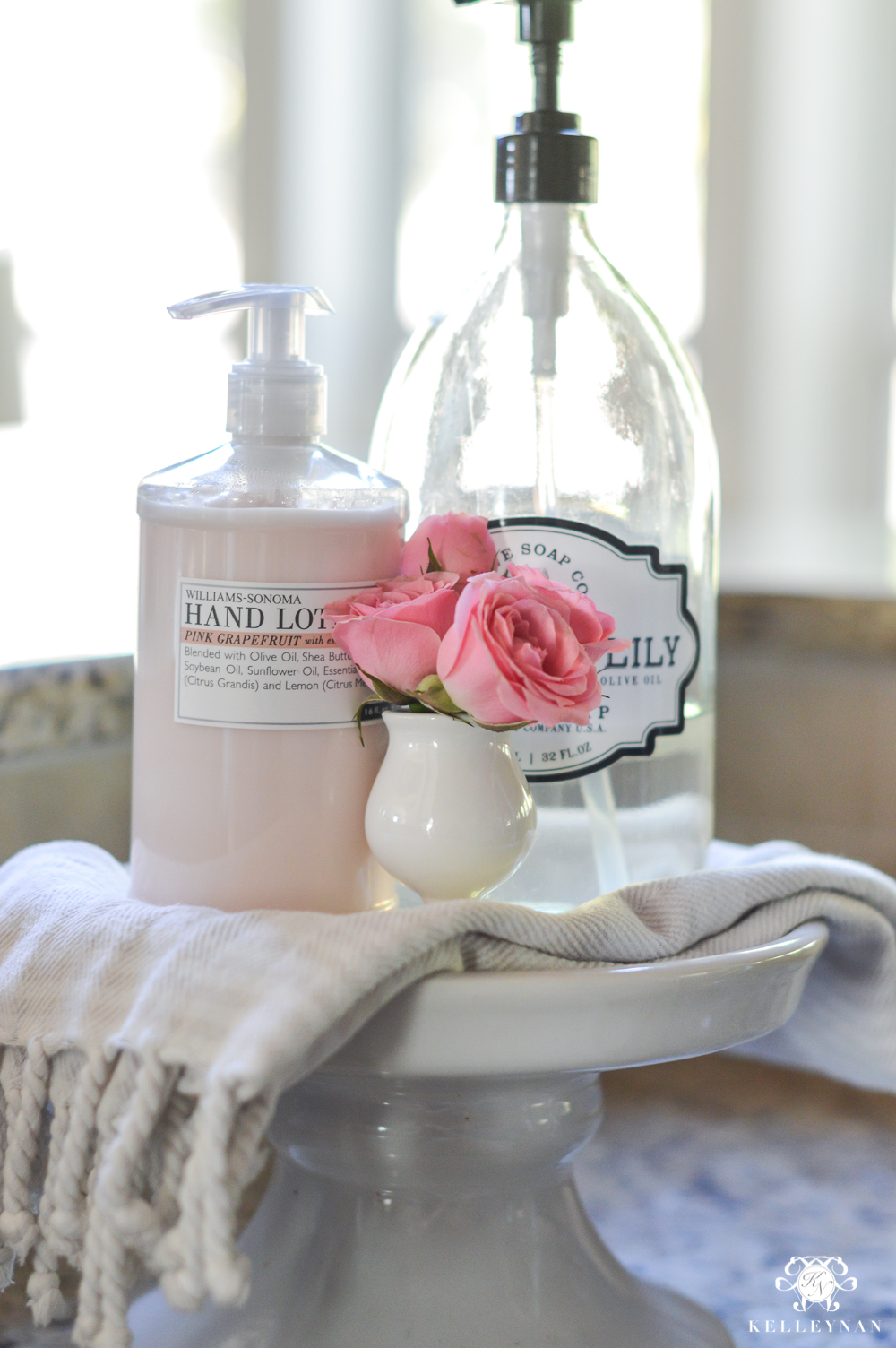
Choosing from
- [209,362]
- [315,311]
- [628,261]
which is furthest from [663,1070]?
[209,362]

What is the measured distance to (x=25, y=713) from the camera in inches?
22.2

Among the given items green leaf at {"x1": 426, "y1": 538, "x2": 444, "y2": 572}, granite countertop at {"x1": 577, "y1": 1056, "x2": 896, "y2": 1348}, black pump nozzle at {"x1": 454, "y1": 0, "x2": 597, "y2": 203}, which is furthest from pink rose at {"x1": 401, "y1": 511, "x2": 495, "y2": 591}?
granite countertop at {"x1": 577, "y1": 1056, "x2": 896, "y2": 1348}

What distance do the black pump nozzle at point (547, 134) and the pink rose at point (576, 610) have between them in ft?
0.42

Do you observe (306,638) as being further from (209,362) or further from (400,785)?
(209,362)

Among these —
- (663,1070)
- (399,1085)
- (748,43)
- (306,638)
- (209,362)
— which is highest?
(748,43)

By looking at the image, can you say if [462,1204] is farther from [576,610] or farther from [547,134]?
[547,134]

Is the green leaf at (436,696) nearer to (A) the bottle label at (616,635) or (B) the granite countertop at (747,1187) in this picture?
(A) the bottle label at (616,635)

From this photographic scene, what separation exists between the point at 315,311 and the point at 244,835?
0.45 ft

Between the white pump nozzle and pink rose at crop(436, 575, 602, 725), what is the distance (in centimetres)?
7

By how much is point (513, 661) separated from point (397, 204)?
1391 mm

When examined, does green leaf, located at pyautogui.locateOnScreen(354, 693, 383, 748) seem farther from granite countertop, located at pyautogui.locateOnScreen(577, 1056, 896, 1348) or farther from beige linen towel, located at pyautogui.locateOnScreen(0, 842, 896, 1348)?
granite countertop, located at pyautogui.locateOnScreen(577, 1056, 896, 1348)

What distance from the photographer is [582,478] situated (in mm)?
371

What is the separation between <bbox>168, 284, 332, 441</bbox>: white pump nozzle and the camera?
32cm

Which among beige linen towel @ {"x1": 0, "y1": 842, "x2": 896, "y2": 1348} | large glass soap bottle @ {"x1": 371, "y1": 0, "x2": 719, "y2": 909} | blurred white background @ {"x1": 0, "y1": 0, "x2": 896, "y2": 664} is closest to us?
beige linen towel @ {"x1": 0, "y1": 842, "x2": 896, "y2": 1348}
